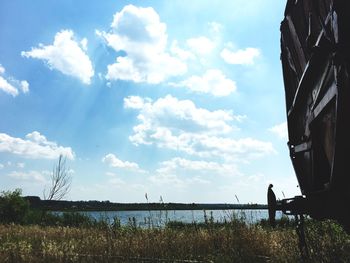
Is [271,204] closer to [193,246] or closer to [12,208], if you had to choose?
[193,246]

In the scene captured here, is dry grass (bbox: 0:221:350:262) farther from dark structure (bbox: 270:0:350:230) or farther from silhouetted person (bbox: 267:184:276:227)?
dark structure (bbox: 270:0:350:230)

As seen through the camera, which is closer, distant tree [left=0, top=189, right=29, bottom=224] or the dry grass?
the dry grass

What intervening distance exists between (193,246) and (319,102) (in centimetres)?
596

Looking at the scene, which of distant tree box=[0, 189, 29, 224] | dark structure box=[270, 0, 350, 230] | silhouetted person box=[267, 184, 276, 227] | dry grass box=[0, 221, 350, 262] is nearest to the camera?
dark structure box=[270, 0, 350, 230]

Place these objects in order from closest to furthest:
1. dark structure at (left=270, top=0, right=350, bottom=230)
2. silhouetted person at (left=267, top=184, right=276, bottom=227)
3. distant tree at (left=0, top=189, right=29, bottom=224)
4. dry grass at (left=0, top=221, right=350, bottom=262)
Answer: dark structure at (left=270, top=0, right=350, bottom=230) < silhouetted person at (left=267, top=184, right=276, bottom=227) < dry grass at (left=0, top=221, right=350, bottom=262) < distant tree at (left=0, top=189, right=29, bottom=224)

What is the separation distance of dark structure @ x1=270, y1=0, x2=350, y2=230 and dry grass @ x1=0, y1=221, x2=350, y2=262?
1.84 m

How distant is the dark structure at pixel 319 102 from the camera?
3.45 metres

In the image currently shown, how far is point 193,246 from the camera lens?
9.48 meters

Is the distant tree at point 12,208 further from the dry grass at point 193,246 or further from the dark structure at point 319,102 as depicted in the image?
the dark structure at point 319,102

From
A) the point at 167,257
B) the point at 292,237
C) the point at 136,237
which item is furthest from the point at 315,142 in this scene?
the point at 136,237

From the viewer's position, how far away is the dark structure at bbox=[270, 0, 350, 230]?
11.3ft

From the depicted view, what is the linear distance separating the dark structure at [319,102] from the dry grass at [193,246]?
184 centimetres

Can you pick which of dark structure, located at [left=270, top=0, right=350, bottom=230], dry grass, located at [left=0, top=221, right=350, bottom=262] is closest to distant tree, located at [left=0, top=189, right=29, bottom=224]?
dry grass, located at [left=0, top=221, right=350, bottom=262]

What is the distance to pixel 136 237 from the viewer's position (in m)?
9.40
